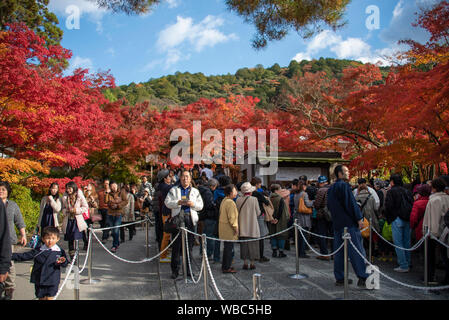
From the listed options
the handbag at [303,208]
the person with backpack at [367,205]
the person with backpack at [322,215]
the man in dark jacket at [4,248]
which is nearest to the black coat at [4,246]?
the man in dark jacket at [4,248]

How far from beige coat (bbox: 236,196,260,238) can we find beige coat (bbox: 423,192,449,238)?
2893 millimetres

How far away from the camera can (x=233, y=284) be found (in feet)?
18.0

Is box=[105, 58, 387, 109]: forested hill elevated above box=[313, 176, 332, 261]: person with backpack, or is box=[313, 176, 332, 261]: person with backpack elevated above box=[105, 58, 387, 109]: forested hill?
box=[105, 58, 387, 109]: forested hill

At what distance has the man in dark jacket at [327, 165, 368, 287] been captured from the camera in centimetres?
516

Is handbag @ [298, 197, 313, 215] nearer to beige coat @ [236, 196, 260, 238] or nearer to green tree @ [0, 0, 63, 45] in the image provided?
beige coat @ [236, 196, 260, 238]

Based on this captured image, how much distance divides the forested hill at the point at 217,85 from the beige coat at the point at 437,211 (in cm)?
3776

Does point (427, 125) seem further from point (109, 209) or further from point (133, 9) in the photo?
point (109, 209)

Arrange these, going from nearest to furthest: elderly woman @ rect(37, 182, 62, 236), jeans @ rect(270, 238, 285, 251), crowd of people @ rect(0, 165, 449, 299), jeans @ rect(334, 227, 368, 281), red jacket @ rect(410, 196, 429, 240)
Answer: crowd of people @ rect(0, 165, 449, 299) → jeans @ rect(334, 227, 368, 281) → red jacket @ rect(410, 196, 429, 240) → elderly woman @ rect(37, 182, 62, 236) → jeans @ rect(270, 238, 285, 251)

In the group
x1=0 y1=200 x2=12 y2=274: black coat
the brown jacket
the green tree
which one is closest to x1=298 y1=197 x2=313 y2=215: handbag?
the brown jacket

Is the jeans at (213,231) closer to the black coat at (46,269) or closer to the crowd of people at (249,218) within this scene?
the crowd of people at (249,218)

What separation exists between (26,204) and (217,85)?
55.8 m

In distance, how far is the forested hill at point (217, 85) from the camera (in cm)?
4491
